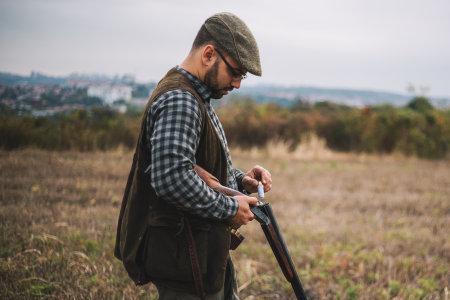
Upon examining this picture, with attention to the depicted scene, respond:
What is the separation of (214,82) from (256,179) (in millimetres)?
801

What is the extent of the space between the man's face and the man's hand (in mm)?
663

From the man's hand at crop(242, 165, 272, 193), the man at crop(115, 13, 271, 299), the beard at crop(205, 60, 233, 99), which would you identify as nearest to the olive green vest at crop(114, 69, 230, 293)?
the man at crop(115, 13, 271, 299)

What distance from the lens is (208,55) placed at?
230 centimetres

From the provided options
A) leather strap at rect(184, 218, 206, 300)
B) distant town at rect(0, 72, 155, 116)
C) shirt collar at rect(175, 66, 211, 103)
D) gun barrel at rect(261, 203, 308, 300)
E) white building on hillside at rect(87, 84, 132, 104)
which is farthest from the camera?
white building on hillside at rect(87, 84, 132, 104)

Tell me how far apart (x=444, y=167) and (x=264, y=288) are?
12219 mm

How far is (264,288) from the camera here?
450cm

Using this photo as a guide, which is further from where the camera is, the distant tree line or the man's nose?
the distant tree line

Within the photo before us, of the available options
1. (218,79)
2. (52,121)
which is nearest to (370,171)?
(52,121)

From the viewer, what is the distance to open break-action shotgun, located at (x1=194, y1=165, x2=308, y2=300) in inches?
89.3

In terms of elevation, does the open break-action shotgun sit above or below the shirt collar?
below

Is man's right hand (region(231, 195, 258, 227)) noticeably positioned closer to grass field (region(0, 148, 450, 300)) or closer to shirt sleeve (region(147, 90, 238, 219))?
shirt sleeve (region(147, 90, 238, 219))

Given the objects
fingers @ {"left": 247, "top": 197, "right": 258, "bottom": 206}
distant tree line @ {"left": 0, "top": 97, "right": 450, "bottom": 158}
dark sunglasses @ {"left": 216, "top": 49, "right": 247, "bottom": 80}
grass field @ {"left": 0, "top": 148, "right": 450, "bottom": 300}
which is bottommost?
grass field @ {"left": 0, "top": 148, "right": 450, "bottom": 300}

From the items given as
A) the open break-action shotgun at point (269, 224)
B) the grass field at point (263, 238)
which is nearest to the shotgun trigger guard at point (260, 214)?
the open break-action shotgun at point (269, 224)

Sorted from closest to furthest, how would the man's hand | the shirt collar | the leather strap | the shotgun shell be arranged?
1. the leather strap
2. the shirt collar
3. the shotgun shell
4. the man's hand
